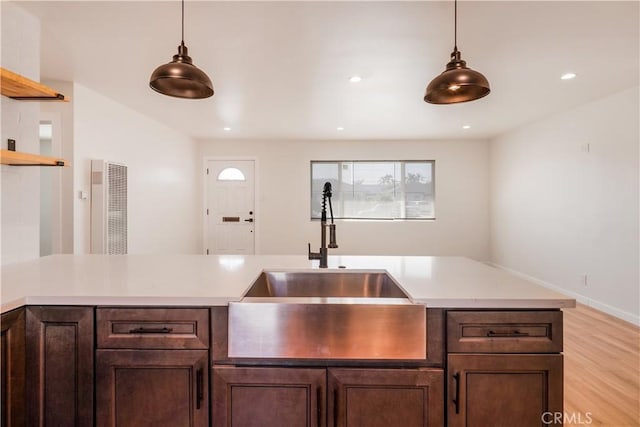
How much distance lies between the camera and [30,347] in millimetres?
1158

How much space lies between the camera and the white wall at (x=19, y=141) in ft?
5.79

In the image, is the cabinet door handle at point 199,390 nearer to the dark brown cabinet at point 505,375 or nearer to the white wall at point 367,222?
the dark brown cabinet at point 505,375

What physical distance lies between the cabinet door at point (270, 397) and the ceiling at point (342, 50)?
201 centimetres

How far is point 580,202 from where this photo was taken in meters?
3.90

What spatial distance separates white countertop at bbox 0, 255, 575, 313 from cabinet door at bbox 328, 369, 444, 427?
0.27 m

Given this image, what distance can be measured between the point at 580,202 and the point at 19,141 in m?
5.32

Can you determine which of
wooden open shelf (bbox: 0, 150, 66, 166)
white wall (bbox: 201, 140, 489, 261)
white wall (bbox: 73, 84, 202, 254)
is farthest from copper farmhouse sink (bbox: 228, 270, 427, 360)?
white wall (bbox: 201, 140, 489, 261)

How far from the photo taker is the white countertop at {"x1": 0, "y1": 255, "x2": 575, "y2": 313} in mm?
1145

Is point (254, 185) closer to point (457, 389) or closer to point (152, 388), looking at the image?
point (152, 388)

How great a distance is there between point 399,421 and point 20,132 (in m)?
2.43

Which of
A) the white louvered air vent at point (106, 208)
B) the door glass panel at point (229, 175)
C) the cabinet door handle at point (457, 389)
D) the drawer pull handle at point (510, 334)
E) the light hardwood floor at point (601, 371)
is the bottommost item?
the light hardwood floor at point (601, 371)

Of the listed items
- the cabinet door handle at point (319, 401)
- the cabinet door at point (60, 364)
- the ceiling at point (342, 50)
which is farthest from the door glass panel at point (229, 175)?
the cabinet door handle at point (319, 401)

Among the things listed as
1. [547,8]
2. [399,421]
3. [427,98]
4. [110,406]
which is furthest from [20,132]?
[547,8]

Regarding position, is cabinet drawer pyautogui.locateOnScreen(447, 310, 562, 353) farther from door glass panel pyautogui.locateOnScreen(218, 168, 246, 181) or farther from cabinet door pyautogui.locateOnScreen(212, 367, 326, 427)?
door glass panel pyautogui.locateOnScreen(218, 168, 246, 181)
